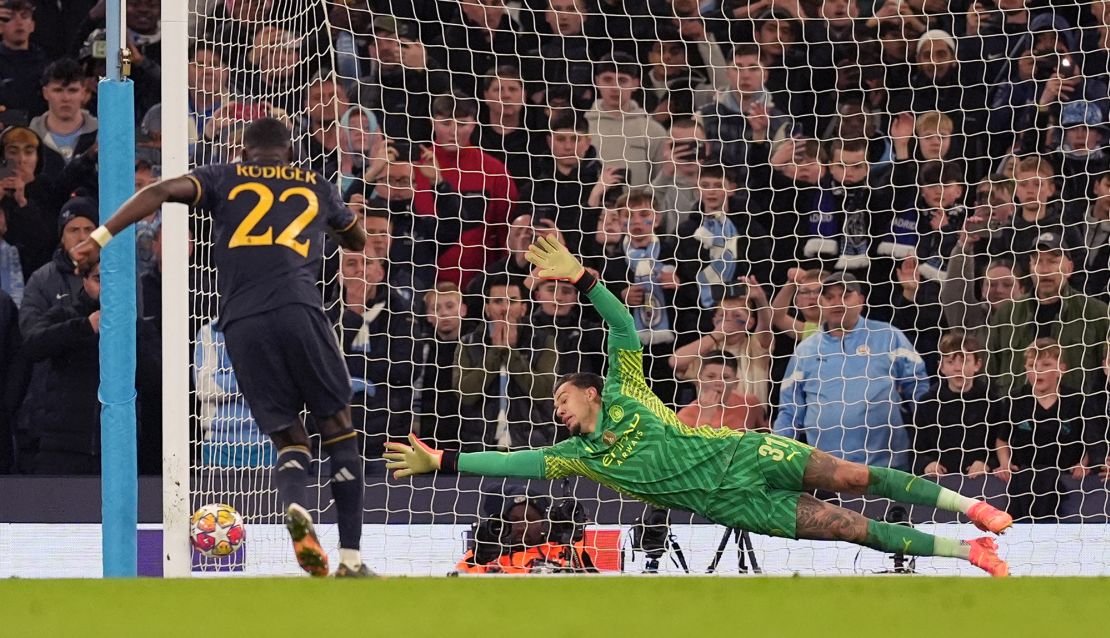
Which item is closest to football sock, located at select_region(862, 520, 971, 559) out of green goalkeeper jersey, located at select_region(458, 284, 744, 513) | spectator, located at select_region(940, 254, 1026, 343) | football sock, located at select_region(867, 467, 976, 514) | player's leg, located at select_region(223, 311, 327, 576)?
football sock, located at select_region(867, 467, 976, 514)

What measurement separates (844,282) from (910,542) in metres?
2.01

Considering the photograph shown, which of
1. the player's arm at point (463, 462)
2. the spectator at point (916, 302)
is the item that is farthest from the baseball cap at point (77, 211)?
the spectator at point (916, 302)

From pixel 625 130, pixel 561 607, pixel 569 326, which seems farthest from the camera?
pixel 625 130

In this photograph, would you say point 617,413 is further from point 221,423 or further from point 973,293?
point 973,293

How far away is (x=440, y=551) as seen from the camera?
801cm

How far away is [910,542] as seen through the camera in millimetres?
7332

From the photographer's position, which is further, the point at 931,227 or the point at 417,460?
the point at 931,227

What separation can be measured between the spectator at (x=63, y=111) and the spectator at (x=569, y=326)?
276cm

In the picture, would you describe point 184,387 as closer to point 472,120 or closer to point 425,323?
point 425,323

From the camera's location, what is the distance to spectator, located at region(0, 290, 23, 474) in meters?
8.83

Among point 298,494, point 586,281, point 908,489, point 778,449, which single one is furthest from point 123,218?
point 908,489

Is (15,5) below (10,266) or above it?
above

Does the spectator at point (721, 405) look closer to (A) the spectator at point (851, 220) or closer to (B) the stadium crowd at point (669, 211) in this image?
(B) the stadium crowd at point (669, 211)

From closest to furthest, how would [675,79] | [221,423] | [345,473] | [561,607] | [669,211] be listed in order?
[561,607], [345,473], [221,423], [669,211], [675,79]
